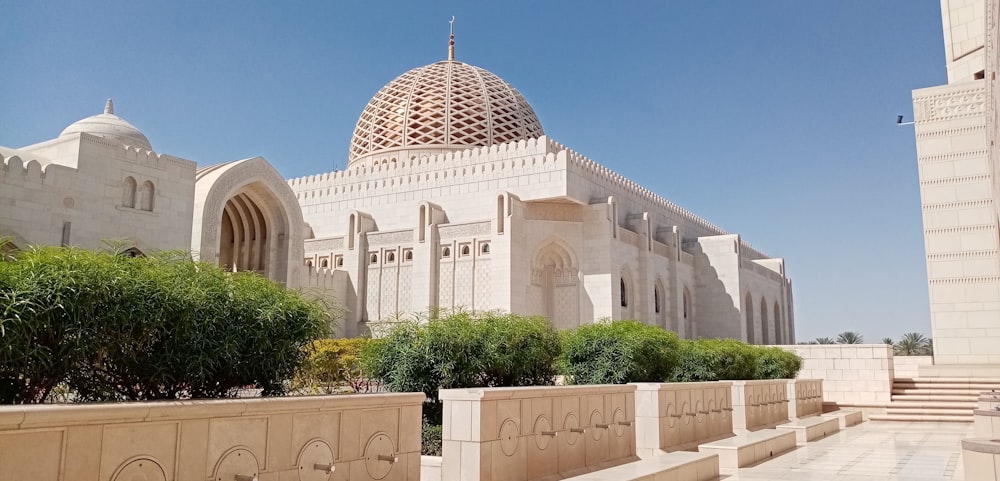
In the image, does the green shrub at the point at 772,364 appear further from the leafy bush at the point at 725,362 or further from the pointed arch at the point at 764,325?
the pointed arch at the point at 764,325

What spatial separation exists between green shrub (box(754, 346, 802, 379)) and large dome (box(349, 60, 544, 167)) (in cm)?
1221

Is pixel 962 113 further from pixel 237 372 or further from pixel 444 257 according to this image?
pixel 237 372

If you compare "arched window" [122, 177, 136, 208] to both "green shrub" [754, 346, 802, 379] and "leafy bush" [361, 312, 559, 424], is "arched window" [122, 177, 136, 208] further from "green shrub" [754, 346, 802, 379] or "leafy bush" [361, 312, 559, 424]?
"green shrub" [754, 346, 802, 379]

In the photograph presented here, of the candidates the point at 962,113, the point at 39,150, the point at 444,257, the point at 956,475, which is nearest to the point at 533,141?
the point at 444,257

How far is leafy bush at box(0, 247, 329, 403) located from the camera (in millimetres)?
3615

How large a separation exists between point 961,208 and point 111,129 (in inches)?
700

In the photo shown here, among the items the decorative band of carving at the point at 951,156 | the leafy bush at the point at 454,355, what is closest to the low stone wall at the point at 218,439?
the leafy bush at the point at 454,355

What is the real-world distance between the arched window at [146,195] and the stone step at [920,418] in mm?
13610

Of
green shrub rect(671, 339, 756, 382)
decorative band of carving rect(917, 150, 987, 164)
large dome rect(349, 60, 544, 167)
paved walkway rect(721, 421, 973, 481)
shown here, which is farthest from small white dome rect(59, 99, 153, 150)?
decorative band of carving rect(917, 150, 987, 164)

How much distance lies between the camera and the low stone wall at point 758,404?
9.29m

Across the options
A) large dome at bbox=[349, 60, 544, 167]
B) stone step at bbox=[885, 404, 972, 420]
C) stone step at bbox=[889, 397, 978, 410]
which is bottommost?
stone step at bbox=[885, 404, 972, 420]

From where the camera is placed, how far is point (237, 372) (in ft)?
14.5

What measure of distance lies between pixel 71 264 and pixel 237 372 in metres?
1.10

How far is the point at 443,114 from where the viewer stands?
2370 cm
